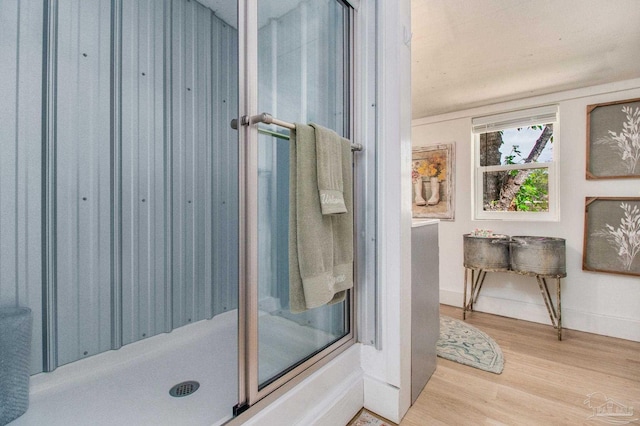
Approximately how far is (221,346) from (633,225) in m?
3.05

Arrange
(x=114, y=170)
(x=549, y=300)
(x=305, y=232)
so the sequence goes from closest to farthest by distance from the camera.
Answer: (x=305, y=232), (x=114, y=170), (x=549, y=300)

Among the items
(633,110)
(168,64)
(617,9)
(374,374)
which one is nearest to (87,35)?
(168,64)

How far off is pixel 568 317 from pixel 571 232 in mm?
708

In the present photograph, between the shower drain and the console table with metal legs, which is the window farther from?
the shower drain

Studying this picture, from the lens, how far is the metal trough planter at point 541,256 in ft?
7.56

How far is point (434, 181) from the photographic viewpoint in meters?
3.19

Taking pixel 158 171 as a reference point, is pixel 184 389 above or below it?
below

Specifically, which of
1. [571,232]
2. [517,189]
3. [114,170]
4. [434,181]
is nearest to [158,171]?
[114,170]

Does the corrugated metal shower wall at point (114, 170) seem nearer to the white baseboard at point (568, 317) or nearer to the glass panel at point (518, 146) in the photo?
the white baseboard at point (568, 317)

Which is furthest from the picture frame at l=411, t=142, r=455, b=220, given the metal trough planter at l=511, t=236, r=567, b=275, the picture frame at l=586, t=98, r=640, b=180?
the picture frame at l=586, t=98, r=640, b=180

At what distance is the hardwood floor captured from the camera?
56.3 inches

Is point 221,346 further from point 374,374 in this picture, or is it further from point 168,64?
point 168,64

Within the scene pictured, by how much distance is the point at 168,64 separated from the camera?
170cm

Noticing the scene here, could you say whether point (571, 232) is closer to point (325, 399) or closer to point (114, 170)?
point (325, 399)
